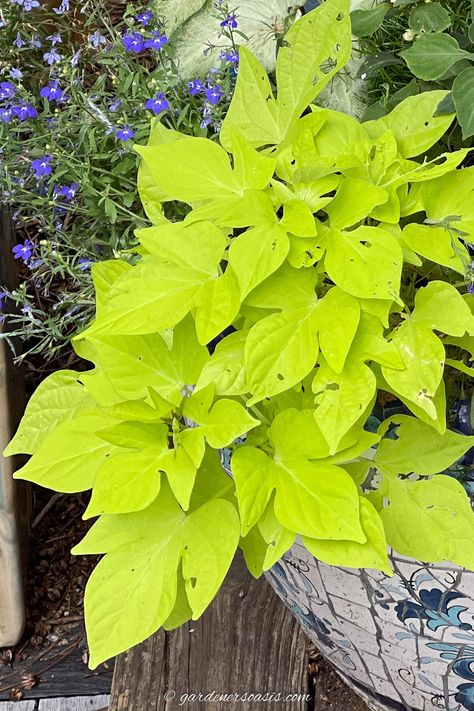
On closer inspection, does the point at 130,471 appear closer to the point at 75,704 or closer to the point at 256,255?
the point at 256,255

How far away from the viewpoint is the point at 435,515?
1.89 feet

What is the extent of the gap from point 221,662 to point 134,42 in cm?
71

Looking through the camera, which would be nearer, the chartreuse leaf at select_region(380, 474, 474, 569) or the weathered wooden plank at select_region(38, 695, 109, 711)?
the chartreuse leaf at select_region(380, 474, 474, 569)

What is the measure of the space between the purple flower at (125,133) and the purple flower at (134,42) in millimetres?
75

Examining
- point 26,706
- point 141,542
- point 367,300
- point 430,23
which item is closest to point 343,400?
point 367,300

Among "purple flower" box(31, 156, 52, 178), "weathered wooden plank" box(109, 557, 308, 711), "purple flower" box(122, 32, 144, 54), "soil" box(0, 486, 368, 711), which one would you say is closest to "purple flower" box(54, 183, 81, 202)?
"purple flower" box(31, 156, 52, 178)

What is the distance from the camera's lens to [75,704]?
3.99 ft

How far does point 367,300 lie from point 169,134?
221 mm

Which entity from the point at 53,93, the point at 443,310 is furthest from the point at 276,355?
the point at 53,93

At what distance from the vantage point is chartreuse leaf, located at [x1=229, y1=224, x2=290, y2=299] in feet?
1.72

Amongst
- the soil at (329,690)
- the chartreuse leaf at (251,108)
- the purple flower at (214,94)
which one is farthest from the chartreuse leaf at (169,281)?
the soil at (329,690)

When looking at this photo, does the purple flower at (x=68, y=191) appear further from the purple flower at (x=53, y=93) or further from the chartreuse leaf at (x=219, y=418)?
the chartreuse leaf at (x=219, y=418)

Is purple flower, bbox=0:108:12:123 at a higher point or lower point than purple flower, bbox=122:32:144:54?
lower

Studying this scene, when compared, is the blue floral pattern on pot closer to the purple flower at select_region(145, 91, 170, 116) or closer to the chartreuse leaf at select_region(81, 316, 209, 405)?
the chartreuse leaf at select_region(81, 316, 209, 405)
